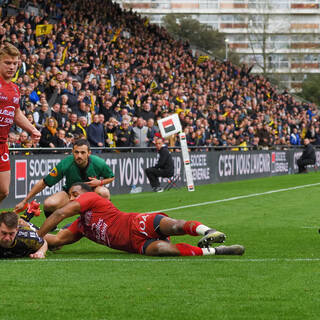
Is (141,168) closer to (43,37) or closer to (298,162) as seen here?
(43,37)

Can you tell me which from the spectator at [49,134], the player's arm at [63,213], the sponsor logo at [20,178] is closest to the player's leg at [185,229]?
the player's arm at [63,213]

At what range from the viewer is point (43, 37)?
25.5m

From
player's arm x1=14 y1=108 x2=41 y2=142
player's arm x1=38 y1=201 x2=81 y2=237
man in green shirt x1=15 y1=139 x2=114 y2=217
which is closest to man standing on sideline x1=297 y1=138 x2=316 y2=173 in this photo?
man in green shirt x1=15 y1=139 x2=114 y2=217

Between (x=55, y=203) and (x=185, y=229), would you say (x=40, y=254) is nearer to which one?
(x=185, y=229)

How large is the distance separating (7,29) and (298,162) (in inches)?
770

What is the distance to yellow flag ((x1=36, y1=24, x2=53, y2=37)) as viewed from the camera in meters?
25.0

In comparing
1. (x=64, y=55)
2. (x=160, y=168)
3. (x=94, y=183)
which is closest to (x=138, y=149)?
(x=160, y=168)

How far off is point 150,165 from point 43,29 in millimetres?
5771

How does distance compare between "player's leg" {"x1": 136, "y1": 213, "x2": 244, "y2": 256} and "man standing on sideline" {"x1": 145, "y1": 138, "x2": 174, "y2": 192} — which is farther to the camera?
"man standing on sideline" {"x1": 145, "y1": 138, "x2": 174, "y2": 192}

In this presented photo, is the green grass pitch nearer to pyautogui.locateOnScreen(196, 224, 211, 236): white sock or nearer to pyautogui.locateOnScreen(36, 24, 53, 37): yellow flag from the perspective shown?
pyautogui.locateOnScreen(196, 224, 211, 236): white sock

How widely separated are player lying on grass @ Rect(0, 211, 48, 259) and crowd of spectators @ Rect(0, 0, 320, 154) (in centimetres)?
930

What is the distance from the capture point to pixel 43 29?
→ 25219 mm

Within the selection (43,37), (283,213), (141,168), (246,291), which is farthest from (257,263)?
(43,37)

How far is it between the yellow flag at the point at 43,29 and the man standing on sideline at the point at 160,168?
17.4 ft
